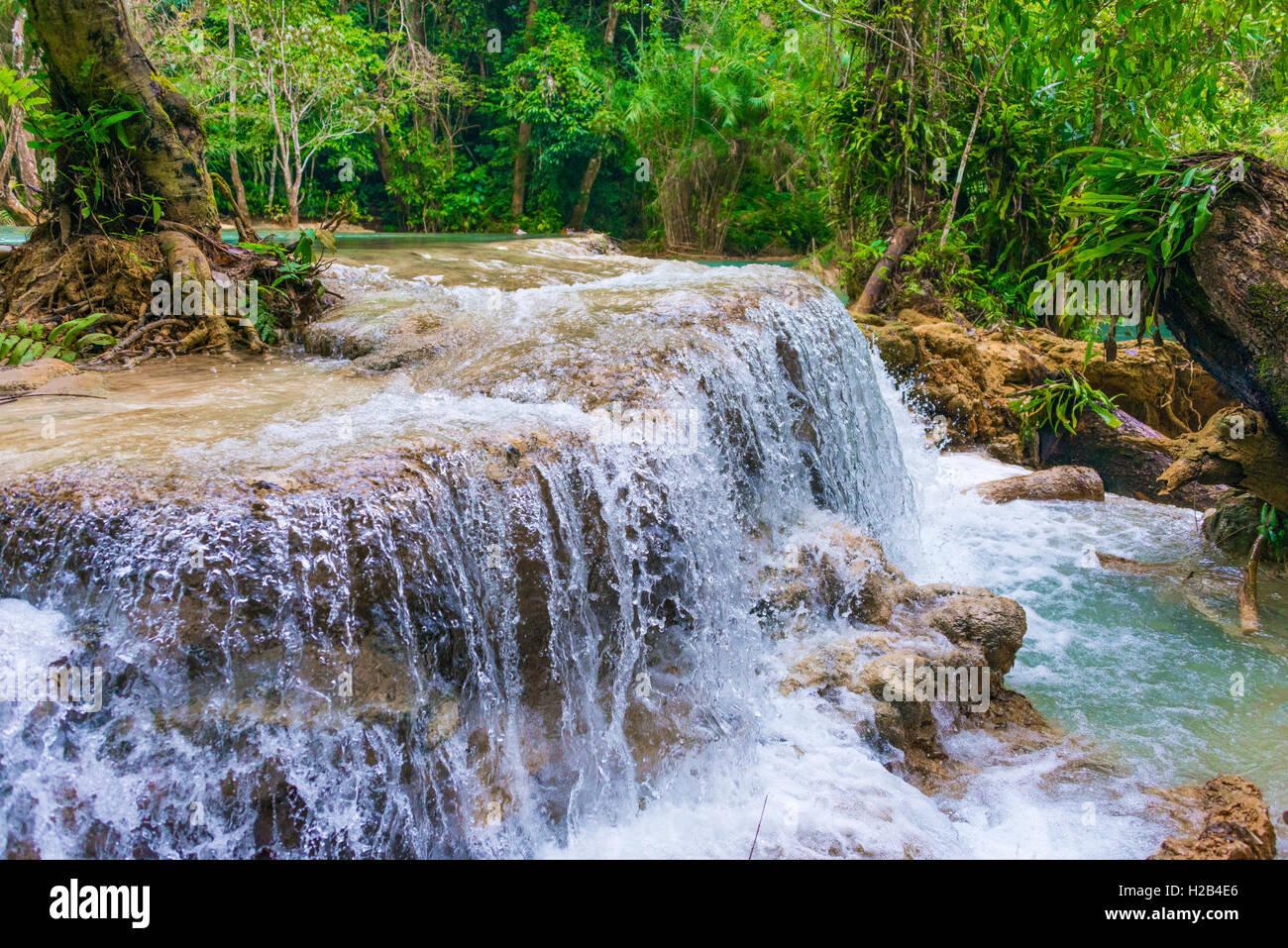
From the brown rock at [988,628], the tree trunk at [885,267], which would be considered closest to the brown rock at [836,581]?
the brown rock at [988,628]

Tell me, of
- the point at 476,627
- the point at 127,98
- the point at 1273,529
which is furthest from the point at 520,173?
the point at 476,627

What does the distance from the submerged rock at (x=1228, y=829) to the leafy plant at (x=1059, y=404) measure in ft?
10.3

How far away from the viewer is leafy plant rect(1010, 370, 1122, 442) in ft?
20.3

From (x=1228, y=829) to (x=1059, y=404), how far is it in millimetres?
4254

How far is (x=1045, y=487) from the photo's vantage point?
6.75 metres

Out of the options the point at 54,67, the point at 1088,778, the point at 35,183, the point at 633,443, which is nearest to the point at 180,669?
the point at 633,443

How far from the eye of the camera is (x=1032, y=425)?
707 centimetres

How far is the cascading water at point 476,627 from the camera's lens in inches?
105

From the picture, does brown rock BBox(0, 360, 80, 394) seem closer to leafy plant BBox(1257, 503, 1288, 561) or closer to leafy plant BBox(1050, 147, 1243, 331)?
leafy plant BBox(1050, 147, 1243, 331)

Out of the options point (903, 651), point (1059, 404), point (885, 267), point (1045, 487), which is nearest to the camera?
point (903, 651)

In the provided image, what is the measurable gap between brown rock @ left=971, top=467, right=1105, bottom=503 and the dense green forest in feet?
5.20

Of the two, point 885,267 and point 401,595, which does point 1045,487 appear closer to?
point 885,267

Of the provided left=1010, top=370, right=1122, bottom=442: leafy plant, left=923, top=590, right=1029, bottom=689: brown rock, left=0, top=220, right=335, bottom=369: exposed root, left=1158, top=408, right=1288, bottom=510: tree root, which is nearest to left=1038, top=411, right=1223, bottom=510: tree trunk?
left=1010, top=370, right=1122, bottom=442: leafy plant

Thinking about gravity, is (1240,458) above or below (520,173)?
below
